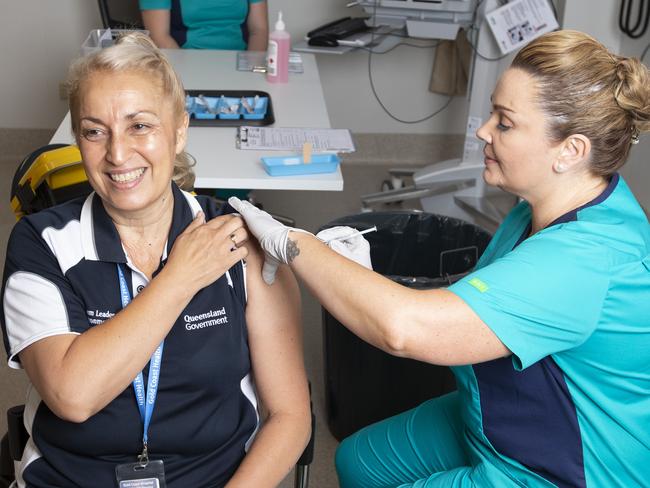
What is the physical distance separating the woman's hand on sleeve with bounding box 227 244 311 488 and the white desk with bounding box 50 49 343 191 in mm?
774

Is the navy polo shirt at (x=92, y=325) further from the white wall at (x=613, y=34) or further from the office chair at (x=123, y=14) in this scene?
the white wall at (x=613, y=34)

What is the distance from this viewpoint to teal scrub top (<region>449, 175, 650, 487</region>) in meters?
1.33

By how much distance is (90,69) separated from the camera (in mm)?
1422

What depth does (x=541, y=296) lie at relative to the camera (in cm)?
132

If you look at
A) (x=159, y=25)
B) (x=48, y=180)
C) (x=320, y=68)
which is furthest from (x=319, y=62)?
(x=48, y=180)

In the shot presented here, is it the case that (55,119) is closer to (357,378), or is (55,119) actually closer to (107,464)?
(357,378)

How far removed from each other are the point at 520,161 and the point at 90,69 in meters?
0.80

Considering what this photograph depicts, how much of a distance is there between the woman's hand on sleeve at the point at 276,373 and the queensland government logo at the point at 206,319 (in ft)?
0.25

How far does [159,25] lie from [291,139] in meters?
1.35

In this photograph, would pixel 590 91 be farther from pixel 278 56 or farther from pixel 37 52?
pixel 37 52

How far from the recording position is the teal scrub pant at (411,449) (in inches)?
68.0

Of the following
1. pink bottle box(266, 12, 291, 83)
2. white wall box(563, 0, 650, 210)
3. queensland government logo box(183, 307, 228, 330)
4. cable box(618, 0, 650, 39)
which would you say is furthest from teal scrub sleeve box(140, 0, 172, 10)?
queensland government logo box(183, 307, 228, 330)

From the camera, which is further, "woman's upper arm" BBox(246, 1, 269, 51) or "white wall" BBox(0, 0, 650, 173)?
"white wall" BBox(0, 0, 650, 173)

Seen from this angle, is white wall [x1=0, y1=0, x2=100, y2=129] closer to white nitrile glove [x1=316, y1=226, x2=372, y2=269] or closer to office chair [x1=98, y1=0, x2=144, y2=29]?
office chair [x1=98, y1=0, x2=144, y2=29]
